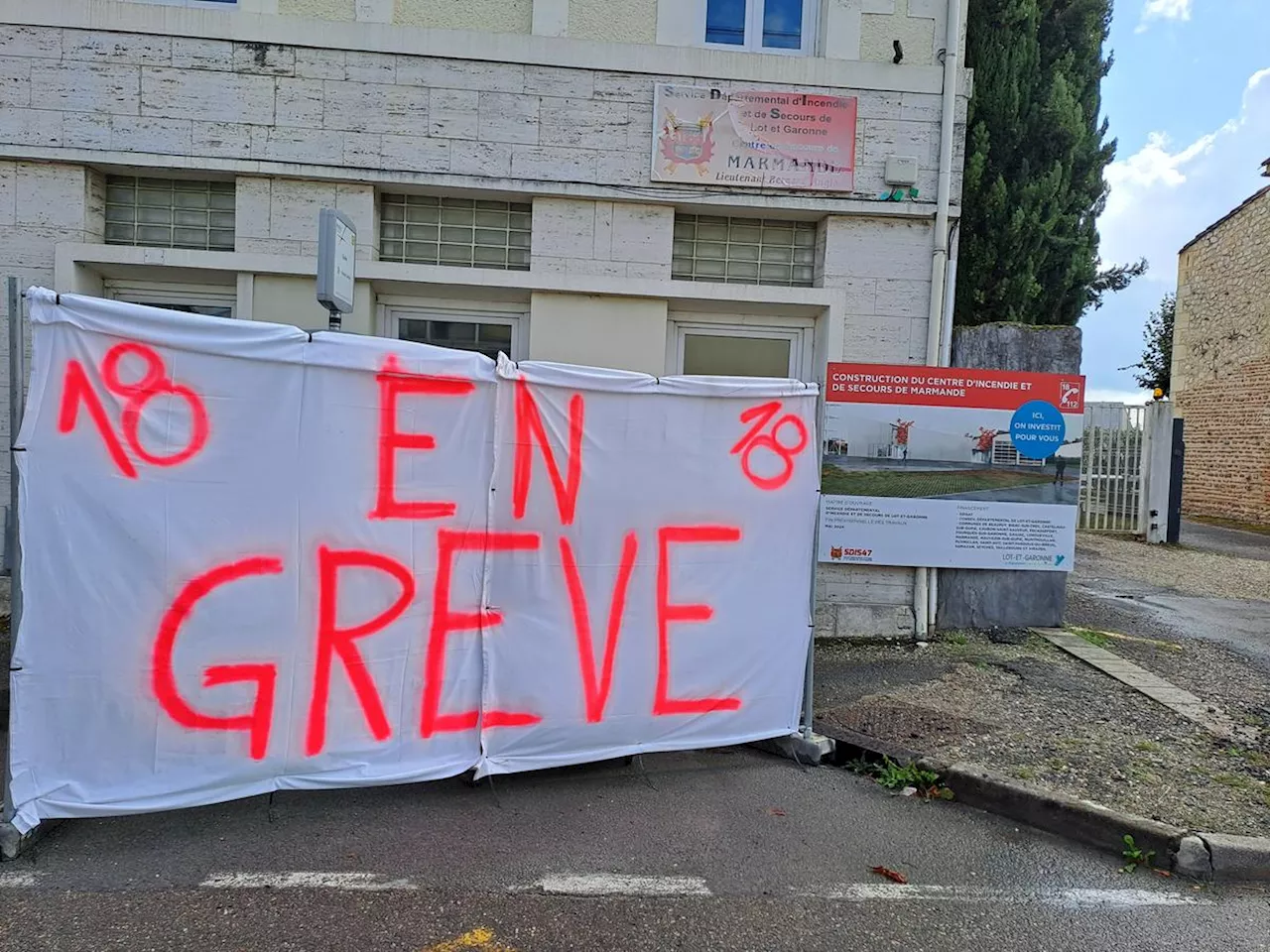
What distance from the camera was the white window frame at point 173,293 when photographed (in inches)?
265

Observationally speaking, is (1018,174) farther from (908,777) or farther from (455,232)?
(908,777)

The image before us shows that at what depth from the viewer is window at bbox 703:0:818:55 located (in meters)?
6.85

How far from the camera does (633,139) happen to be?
6.64 metres

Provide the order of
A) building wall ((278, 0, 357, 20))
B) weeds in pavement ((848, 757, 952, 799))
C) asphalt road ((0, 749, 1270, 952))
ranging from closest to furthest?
asphalt road ((0, 749, 1270, 952)) < weeds in pavement ((848, 757, 952, 799)) < building wall ((278, 0, 357, 20))

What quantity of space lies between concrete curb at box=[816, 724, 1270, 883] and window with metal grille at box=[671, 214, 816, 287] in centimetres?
409

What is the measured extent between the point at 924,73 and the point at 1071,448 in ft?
10.4

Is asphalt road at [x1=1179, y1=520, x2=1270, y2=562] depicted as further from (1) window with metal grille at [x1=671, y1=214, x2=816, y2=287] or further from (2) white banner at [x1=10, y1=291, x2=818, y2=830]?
(2) white banner at [x1=10, y1=291, x2=818, y2=830]

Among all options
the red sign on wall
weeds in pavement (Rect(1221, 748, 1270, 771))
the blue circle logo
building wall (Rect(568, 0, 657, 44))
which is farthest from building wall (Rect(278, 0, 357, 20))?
weeds in pavement (Rect(1221, 748, 1270, 771))

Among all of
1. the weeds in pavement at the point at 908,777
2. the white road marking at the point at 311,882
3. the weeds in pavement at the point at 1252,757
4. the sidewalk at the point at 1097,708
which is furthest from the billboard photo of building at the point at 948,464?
the white road marking at the point at 311,882

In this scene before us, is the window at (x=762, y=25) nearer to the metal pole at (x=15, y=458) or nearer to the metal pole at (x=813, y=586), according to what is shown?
the metal pole at (x=813, y=586)

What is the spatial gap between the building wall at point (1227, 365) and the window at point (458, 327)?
691 inches

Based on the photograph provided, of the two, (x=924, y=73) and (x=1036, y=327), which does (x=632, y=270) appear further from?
(x=1036, y=327)

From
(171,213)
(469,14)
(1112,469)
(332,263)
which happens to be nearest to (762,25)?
(469,14)

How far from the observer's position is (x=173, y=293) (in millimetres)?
6766
